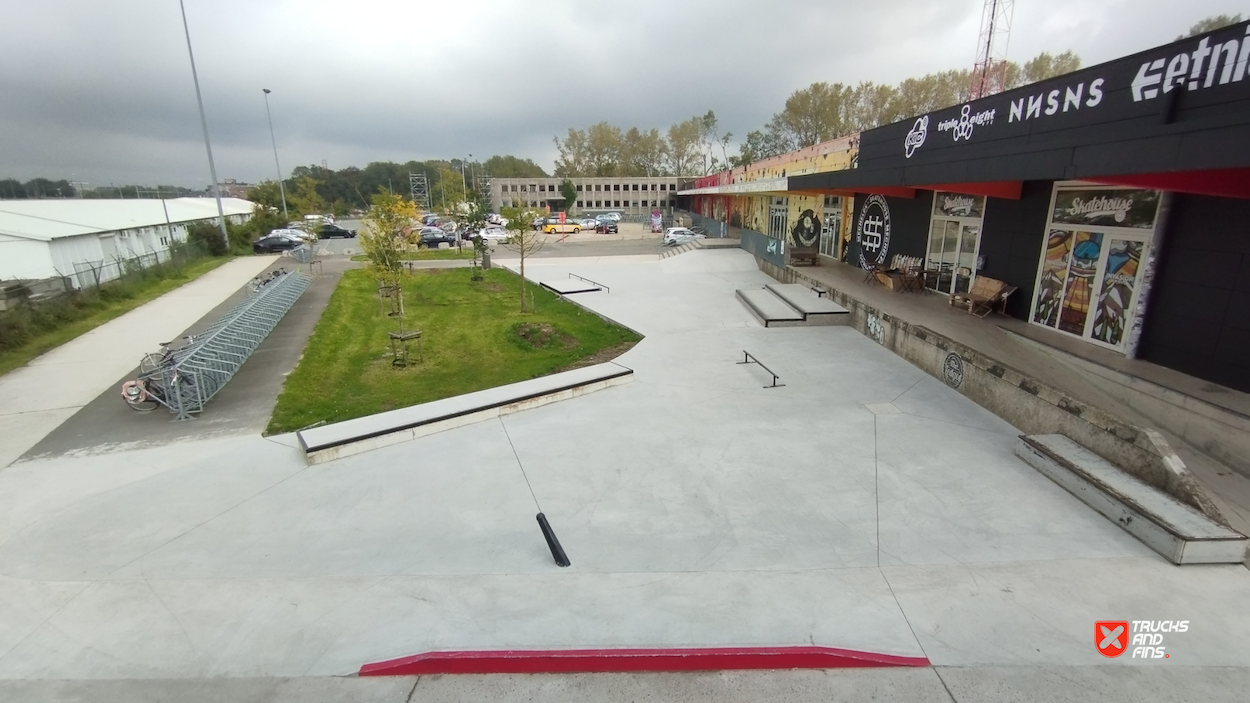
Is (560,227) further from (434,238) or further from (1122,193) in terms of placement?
(1122,193)

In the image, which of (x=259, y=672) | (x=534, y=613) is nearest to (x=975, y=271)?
(x=534, y=613)

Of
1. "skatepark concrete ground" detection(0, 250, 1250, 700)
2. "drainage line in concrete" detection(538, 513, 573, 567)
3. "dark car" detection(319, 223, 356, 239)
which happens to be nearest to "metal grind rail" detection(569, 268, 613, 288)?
"skatepark concrete ground" detection(0, 250, 1250, 700)

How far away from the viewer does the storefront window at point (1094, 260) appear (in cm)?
867

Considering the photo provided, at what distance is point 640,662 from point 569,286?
18.3 m

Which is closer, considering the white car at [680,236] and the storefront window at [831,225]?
the storefront window at [831,225]

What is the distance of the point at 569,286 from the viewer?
70.7ft

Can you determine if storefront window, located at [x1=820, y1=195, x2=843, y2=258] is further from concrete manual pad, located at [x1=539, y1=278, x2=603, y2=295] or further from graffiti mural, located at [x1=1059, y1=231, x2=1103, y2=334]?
graffiti mural, located at [x1=1059, y1=231, x2=1103, y2=334]

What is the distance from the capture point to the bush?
1244 inches

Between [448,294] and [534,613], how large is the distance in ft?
60.3

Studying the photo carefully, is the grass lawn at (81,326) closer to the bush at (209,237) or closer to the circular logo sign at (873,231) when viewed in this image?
the bush at (209,237)

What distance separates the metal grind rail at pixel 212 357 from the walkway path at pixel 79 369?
1.80 metres

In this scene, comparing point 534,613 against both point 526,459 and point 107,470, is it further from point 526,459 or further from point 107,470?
point 107,470

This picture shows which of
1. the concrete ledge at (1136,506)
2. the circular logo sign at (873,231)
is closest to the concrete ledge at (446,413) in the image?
the concrete ledge at (1136,506)

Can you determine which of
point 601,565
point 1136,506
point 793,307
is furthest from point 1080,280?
point 601,565
